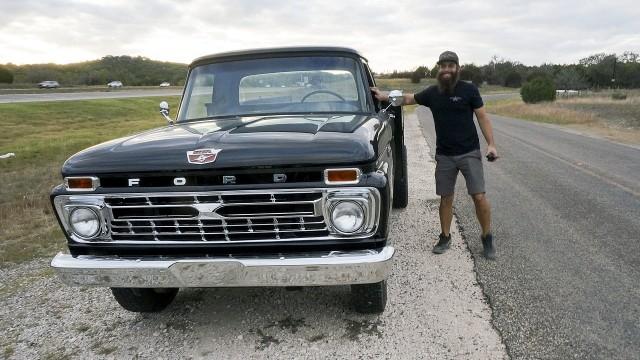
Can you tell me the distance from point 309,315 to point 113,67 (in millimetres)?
109499

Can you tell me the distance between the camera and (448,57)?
4219mm

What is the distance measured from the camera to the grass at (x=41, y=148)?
5754mm

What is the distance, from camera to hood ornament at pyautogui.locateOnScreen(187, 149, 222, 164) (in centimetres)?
271

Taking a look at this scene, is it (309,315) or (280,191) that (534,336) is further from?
(280,191)

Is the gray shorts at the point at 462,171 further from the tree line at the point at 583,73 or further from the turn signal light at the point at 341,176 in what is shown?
the tree line at the point at 583,73

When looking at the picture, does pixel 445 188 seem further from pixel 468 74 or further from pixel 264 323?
pixel 264 323

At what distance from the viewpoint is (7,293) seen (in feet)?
13.9

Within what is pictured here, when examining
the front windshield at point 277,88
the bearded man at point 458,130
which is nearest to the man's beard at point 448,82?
the bearded man at point 458,130

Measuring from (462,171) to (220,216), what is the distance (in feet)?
8.46

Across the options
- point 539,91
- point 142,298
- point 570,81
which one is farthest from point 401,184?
point 570,81

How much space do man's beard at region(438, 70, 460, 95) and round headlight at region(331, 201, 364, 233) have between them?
6.74 ft

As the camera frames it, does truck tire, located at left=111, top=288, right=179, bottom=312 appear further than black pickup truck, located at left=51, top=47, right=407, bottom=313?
Yes

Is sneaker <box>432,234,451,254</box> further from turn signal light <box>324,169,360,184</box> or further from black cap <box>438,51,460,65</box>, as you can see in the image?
turn signal light <box>324,169,360,184</box>

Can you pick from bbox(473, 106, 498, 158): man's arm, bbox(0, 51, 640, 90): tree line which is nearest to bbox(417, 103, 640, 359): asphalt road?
bbox(473, 106, 498, 158): man's arm
